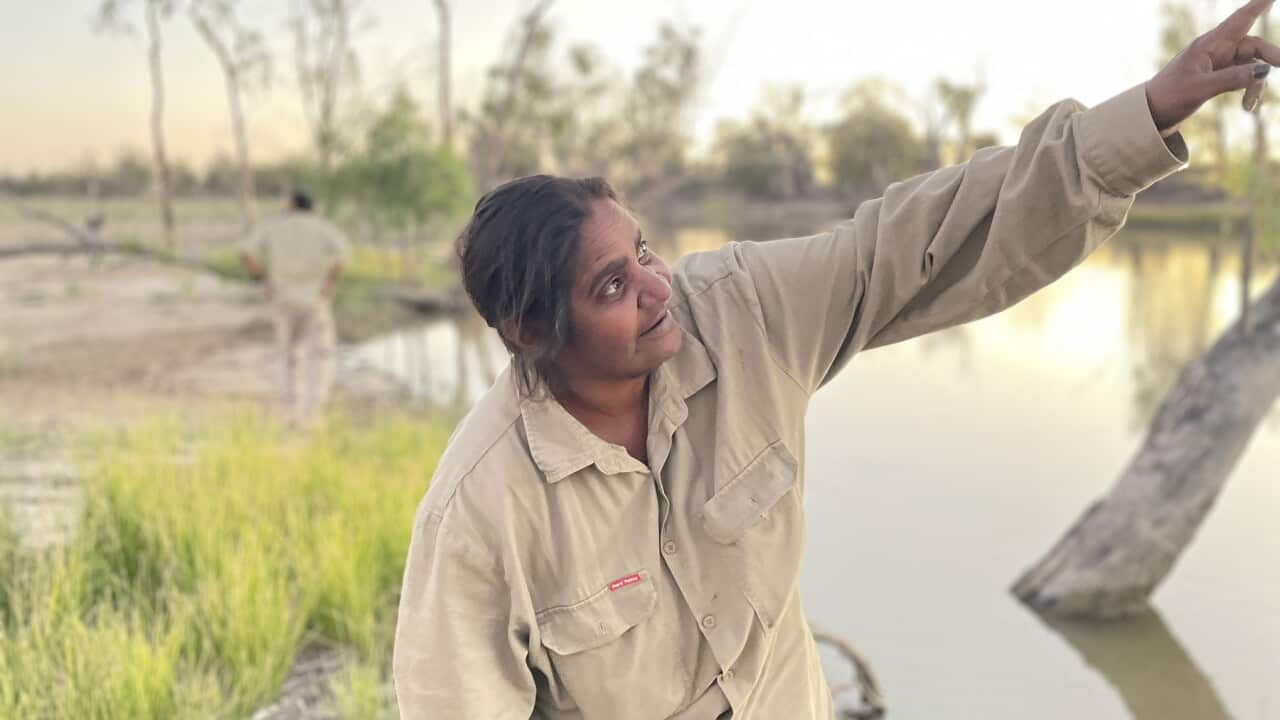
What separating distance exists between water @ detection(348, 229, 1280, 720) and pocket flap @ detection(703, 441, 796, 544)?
296 cm

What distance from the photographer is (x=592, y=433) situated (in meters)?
1.22

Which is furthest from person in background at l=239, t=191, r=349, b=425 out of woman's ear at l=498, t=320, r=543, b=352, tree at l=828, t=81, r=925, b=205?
tree at l=828, t=81, r=925, b=205

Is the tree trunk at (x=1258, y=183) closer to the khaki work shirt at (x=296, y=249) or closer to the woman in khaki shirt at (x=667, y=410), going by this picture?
the woman in khaki shirt at (x=667, y=410)

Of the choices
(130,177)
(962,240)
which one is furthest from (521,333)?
(130,177)

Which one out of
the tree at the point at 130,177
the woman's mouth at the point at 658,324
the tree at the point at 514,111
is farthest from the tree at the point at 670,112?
the tree at the point at 130,177

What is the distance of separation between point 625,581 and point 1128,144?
2.32 ft

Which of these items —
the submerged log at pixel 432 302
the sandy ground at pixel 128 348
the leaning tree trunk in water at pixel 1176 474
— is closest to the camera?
the leaning tree trunk in water at pixel 1176 474

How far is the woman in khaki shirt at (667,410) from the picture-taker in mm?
1124

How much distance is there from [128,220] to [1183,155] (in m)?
32.7

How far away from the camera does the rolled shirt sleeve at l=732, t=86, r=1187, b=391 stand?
1073mm

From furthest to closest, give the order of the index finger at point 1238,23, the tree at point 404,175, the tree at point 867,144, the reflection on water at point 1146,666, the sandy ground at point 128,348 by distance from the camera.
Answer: the tree at point 867,144
the tree at point 404,175
the sandy ground at point 128,348
the reflection on water at point 1146,666
the index finger at point 1238,23

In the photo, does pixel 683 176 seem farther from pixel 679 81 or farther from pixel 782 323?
pixel 782 323

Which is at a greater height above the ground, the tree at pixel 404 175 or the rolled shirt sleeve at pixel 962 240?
the tree at pixel 404 175

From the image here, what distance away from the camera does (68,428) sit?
5844 mm
